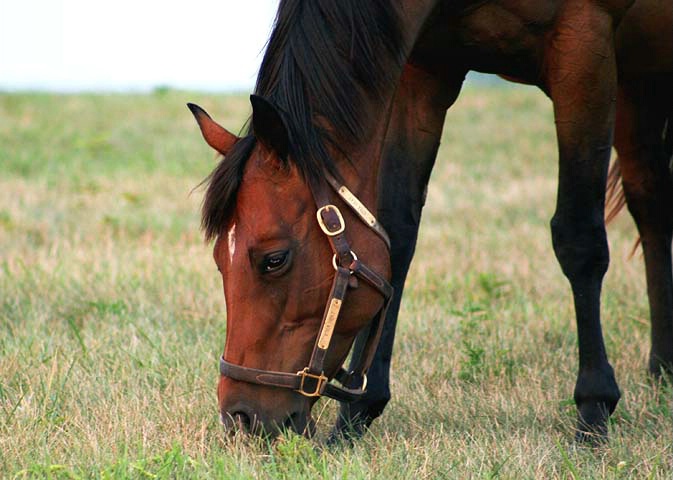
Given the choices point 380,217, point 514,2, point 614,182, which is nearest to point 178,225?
point 614,182

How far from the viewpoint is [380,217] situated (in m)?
3.40

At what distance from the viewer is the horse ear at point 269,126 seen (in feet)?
8.16

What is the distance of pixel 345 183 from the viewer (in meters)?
2.72

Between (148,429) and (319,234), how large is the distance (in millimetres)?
942

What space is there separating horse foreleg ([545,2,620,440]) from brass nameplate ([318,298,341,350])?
1061 millimetres

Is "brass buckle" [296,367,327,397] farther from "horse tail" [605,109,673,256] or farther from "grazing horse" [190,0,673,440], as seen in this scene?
"horse tail" [605,109,673,256]

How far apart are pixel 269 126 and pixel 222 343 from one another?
189 cm

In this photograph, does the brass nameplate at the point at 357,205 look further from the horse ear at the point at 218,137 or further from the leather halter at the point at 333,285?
the horse ear at the point at 218,137

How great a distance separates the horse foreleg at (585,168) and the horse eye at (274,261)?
1.18m

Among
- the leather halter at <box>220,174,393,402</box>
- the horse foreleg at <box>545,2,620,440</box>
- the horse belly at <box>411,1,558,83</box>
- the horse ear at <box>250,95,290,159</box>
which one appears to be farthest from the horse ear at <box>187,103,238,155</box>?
the horse foreleg at <box>545,2,620,440</box>

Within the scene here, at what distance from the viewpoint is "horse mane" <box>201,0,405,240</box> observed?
2.63m

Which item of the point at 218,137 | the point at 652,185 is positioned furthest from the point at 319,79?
the point at 652,185

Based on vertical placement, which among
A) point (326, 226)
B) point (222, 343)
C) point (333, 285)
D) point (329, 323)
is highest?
point (326, 226)

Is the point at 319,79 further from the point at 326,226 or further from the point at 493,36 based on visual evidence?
the point at 493,36
